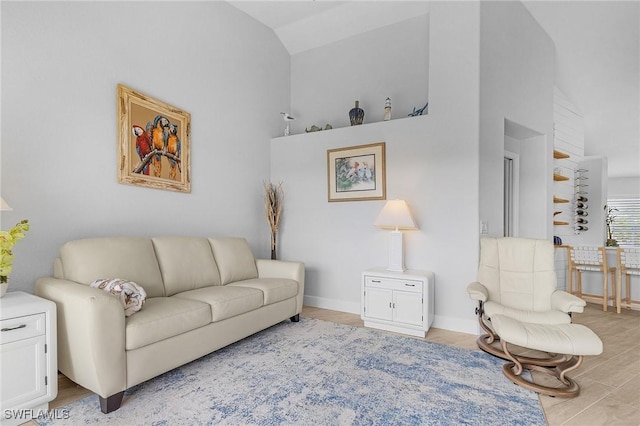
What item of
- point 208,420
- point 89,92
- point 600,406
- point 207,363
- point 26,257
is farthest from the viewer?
point 89,92

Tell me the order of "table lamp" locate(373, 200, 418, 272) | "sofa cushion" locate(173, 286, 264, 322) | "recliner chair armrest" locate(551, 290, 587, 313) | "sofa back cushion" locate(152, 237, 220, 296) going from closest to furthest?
"recliner chair armrest" locate(551, 290, 587, 313) < "sofa cushion" locate(173, 286, 264, 322) < "sofa back cushion" locate(152, 237, 220, 296) < "table lamp" locate(373, 200, 418, 272)

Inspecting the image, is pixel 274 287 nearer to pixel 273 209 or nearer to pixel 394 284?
pixel 394 284

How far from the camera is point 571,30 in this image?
4.29m

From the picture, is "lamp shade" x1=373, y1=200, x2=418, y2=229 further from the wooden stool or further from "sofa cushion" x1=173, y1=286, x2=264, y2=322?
the wooden stool

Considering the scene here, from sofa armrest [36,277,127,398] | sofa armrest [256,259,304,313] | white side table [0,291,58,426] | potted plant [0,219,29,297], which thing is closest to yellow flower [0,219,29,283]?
potted plant [0,219,29,297]

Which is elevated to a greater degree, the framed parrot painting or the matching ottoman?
the framed parrot painting

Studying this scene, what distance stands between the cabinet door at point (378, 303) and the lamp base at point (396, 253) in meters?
0.29

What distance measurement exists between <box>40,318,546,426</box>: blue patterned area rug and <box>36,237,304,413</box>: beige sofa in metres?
0.15

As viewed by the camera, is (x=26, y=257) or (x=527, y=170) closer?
(x=26, y=257)

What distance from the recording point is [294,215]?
468cm

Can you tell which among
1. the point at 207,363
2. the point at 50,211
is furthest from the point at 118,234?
the point at 207,363

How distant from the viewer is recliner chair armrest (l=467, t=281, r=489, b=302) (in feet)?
9.05

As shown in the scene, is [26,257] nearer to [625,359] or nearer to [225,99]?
[225,99]

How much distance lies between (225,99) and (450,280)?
331cm
